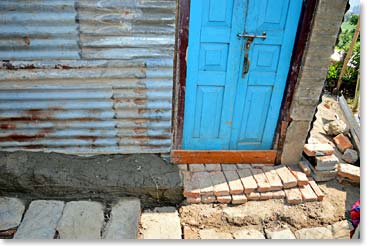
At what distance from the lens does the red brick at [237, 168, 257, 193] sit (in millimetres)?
3402

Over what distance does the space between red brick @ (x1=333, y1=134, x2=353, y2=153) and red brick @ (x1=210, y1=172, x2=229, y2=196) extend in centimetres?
198

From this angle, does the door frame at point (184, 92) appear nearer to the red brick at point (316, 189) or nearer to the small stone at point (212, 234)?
the red brick at point (316, 189)

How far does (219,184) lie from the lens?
3.43 metres

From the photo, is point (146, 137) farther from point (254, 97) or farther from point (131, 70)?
point (254, 97)

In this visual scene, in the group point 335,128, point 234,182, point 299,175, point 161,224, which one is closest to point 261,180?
point 234,182

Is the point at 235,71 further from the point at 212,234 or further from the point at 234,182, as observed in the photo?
the point at 212,234

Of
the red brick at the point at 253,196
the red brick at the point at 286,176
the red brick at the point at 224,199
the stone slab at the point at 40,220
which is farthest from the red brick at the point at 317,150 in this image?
the stone slab at the point at 40,220

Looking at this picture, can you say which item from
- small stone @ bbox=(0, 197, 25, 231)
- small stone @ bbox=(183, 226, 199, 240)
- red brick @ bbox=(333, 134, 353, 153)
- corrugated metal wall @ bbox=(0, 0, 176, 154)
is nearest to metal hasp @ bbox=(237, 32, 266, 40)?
corrugated metal wall @ bbox=(0, 0, 176, 154)

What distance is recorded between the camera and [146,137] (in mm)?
3512

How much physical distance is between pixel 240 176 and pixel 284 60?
1.44m

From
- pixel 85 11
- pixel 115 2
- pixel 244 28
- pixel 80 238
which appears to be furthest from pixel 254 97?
pixel 80 238

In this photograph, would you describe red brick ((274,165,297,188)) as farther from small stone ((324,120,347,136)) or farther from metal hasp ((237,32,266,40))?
metal hasp ((237,32,266,40))

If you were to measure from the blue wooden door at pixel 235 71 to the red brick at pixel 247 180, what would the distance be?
12.8 inches

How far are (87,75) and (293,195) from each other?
8.81 feet
